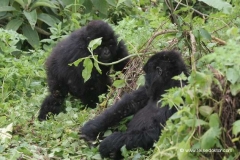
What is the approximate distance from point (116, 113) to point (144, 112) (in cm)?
33

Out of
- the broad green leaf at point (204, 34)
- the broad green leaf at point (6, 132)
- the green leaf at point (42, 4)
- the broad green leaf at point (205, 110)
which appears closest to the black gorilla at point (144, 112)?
the broad green leaf at point (204, 34)

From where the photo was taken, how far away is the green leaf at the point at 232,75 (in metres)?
4.07

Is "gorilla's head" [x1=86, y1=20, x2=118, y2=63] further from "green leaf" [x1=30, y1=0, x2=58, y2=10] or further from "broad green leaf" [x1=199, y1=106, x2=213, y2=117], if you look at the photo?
"broad green leaf" [x1=199, y1=106, x2=213, y2=117]

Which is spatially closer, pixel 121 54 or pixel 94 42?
pixel 94 42

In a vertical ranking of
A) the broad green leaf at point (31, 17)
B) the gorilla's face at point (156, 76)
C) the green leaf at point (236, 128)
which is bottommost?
the broad green leaf at point (31, 17)

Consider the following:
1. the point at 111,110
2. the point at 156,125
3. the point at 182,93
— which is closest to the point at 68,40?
the point at 111,110

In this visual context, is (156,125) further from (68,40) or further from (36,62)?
(36,62)

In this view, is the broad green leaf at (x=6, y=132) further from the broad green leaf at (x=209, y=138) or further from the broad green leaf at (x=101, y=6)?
the broad green leaf at (x=101, y=6)

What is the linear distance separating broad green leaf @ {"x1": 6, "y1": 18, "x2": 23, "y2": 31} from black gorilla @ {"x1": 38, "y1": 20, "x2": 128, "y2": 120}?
6.17 ft

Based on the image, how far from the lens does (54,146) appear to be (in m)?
5.96

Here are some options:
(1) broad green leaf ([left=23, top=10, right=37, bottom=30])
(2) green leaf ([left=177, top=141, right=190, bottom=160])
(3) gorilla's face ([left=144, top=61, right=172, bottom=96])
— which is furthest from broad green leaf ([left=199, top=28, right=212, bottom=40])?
(1) broad green leaf ([left=23, top=10, right=37, bottom=30])

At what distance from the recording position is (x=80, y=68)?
7.68 m

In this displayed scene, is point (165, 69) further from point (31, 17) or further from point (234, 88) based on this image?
point (31, 17)

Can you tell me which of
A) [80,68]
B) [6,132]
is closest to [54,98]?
[80,68]
